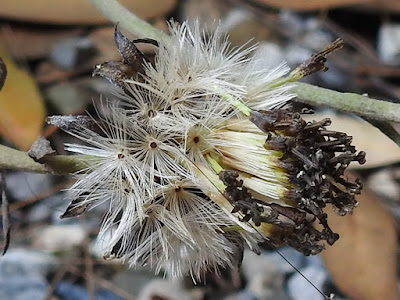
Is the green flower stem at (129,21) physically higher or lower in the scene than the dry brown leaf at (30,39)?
higher

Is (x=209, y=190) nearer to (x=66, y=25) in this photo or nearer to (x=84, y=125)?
(x=84, y=125)

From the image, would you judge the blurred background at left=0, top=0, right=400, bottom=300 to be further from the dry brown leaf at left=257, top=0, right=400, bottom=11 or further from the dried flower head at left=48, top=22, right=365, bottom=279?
the dried flower head at left=48, top=22, right=365, bottom=279

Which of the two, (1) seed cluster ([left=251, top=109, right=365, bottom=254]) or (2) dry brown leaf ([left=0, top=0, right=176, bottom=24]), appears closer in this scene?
(1) seed cluster ([left=251, top=109, right=365, bottom=254])

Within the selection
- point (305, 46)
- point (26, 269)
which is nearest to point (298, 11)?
point (305, 46)

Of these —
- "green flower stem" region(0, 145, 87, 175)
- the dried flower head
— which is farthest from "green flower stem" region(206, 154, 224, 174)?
"green flower stem" region(0, 145, 87, 175)

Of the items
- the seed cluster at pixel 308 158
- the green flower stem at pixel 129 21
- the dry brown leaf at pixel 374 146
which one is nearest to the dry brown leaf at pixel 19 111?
the green flower stem at pixel 129 21

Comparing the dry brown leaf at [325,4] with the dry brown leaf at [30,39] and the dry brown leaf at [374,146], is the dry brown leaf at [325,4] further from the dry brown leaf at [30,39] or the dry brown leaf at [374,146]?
the dry brown leaf at [30,39]
